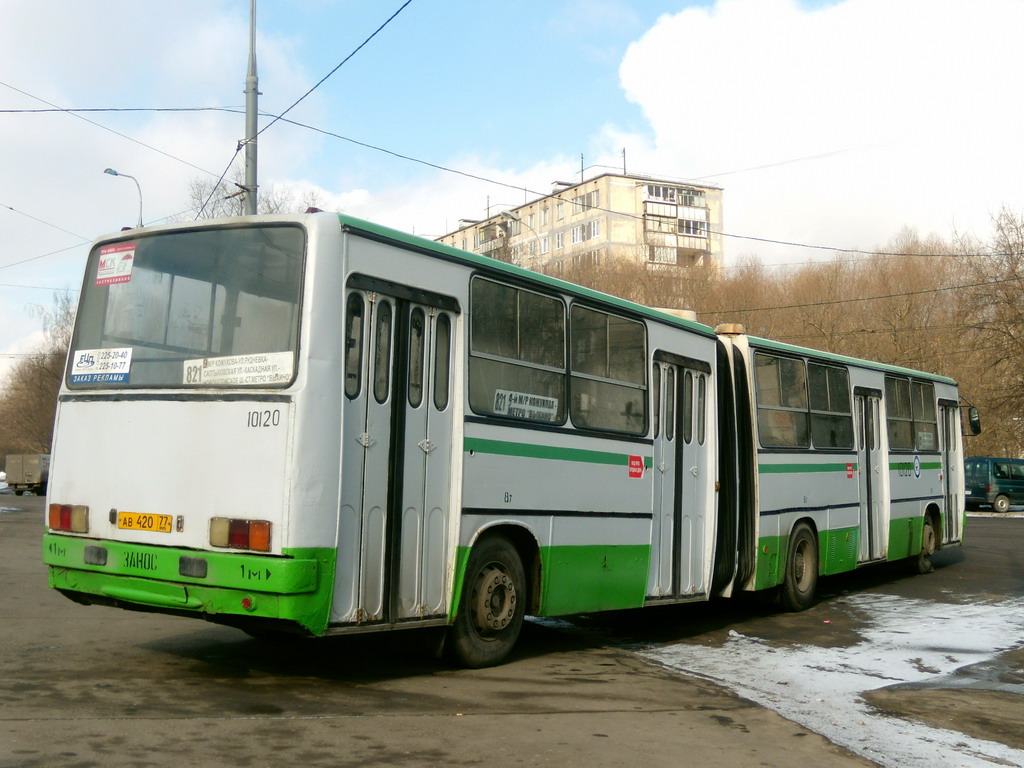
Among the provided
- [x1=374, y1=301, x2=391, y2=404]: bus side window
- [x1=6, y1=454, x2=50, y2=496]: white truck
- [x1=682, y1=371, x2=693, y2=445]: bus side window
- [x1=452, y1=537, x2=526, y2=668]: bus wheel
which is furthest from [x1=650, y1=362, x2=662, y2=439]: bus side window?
[x1=6, y1=454, x2=50, y2=496]: white truck

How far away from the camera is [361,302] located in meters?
7.29

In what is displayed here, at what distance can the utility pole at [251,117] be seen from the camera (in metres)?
18.9

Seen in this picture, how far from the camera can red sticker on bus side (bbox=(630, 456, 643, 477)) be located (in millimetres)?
10062

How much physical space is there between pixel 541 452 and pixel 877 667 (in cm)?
322

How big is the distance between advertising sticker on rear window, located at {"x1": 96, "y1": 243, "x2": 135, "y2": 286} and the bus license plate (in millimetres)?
1637

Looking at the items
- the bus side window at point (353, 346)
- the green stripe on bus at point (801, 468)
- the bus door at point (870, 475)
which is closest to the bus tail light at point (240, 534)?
the bus side window at point (353, 346)

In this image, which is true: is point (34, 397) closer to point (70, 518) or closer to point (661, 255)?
point (661, 255)

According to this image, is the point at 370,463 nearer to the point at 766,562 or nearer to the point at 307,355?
the point at 307,355

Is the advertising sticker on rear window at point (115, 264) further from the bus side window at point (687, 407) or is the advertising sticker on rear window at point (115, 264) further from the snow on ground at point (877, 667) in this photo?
the bus side window at point (687, 407)

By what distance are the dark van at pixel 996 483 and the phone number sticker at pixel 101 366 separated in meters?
34.5

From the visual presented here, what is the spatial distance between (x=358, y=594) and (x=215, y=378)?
1.61m

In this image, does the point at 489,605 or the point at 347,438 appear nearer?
the point at 347,438

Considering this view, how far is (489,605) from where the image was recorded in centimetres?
825

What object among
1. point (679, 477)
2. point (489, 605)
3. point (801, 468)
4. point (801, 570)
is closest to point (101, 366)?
point (489, 605)
